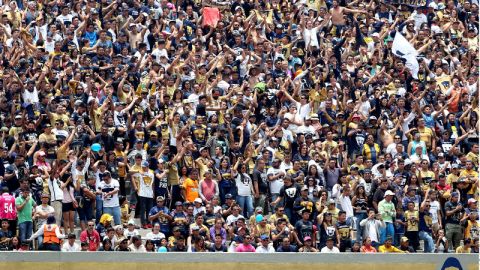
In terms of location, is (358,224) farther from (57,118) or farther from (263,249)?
(57,118)

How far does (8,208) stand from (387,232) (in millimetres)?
7751

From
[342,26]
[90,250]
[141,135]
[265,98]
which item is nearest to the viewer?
[90,250]

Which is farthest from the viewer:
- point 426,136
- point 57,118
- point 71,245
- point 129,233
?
point 426,136

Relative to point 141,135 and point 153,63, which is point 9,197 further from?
point 153,63

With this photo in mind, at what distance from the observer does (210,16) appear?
136ft

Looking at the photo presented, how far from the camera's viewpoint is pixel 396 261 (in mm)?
33125

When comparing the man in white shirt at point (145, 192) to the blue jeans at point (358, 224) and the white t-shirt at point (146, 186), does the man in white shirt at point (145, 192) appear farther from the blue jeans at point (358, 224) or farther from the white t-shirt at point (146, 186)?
the blue jeans at point (358, 224)

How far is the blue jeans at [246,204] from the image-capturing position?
34250 mm

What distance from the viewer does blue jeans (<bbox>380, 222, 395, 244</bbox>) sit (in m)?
→ 33.7

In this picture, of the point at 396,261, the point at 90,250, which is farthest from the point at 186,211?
the point at 396,261

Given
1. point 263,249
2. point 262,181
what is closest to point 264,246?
point 263,249

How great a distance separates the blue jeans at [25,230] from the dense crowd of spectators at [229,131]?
0.03 metres

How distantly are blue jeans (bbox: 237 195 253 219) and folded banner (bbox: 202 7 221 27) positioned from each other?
7854 mm

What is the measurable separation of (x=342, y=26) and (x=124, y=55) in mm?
6700
